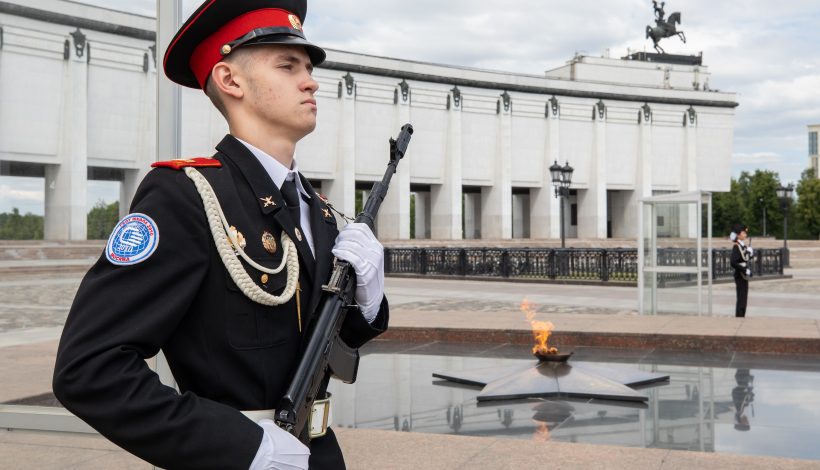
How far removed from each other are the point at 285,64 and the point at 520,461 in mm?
3390

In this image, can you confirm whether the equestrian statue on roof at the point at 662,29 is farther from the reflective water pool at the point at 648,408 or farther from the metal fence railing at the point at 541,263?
the reflective water pool at the point at 648,408

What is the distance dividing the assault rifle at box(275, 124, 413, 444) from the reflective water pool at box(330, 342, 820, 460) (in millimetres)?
4233

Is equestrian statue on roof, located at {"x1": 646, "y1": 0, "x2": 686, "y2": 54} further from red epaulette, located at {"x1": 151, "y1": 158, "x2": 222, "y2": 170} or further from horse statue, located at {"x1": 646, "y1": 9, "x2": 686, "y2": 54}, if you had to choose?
red epaulette, located at {"x1": 151, "y1": 158, "x2": 222, "y2": 170}

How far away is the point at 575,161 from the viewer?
60.6 m

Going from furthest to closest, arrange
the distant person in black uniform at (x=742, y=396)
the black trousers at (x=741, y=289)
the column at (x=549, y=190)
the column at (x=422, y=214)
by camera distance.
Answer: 1. the column at (x=422, y=214)
2. the column at (x=549, y=190)
3. the black trousers at (x=741, y=289)
4. the distant person in black uniform at (x=742, y=396)

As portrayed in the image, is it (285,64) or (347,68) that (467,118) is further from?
(285,64)

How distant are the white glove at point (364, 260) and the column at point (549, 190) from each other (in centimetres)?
5767

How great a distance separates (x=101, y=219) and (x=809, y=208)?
97657mm

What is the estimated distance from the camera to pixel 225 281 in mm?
1646

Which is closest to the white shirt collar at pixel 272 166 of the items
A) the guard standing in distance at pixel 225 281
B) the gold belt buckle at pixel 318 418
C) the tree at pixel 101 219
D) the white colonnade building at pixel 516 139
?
the guard standing in distance at pixel 225 281

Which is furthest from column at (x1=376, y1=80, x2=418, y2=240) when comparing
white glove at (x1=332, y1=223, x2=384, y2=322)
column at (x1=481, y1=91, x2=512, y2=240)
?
white glove at (x1=332, y1=223, x2=384, y2=322)

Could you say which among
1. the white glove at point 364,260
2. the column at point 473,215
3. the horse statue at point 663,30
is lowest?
the white glove at point 364,260

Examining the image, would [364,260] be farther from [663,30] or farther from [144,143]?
[663,30]

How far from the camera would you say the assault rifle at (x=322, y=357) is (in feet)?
5.41
